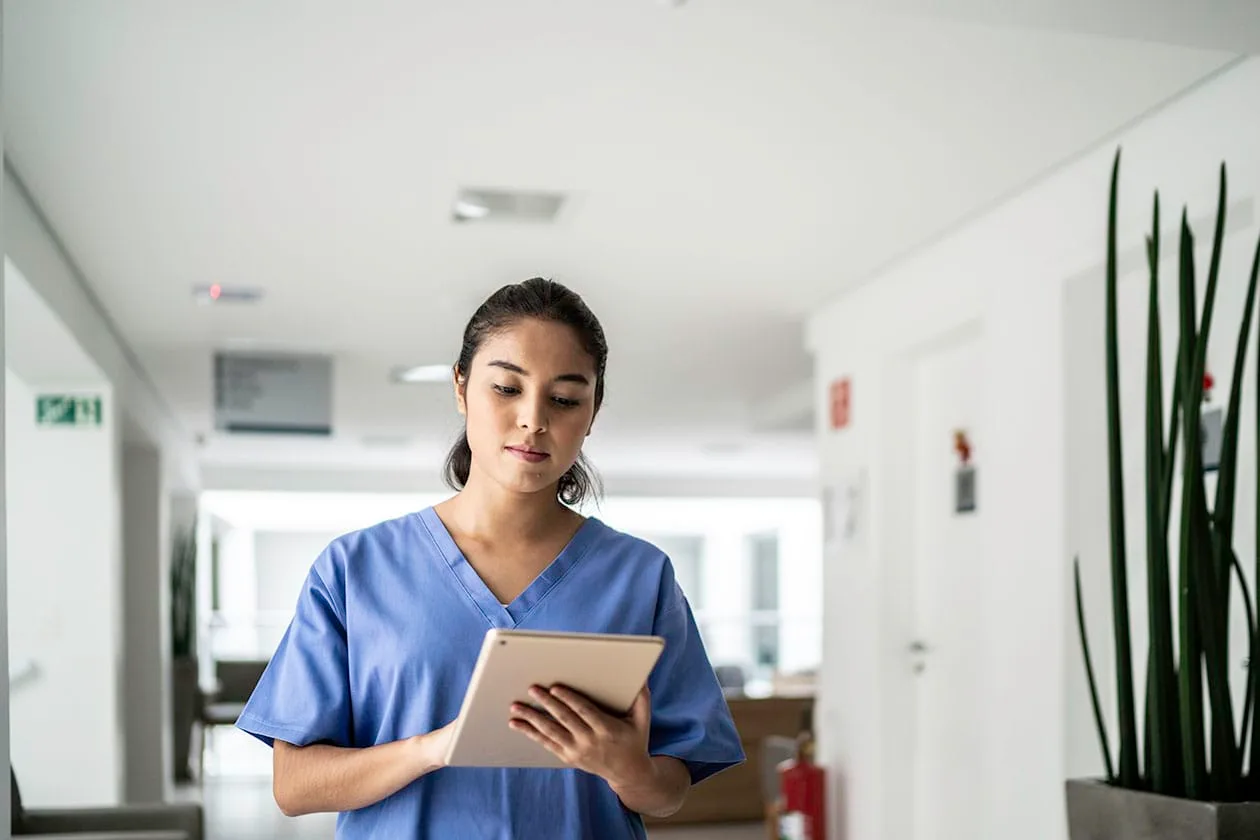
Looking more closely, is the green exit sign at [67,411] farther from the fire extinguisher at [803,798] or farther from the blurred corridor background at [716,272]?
the fire extinguisher at [803,798]

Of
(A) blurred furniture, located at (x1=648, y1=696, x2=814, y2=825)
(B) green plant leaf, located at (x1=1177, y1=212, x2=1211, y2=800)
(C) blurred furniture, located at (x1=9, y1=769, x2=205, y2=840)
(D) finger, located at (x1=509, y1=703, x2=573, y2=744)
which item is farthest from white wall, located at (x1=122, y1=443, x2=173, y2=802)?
(D) finger, located at (x1=509, y1=703, x2=573, y2=744)

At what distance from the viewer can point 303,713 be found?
1.48m

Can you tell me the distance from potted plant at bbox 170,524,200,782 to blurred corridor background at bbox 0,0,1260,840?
1.40m

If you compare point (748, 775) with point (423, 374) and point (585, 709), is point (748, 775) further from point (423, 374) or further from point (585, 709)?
point (585, 709)

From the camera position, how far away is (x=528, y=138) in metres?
3.86

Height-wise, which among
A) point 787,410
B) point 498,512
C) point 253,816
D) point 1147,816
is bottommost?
point 253,816

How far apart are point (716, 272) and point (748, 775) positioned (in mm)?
3247

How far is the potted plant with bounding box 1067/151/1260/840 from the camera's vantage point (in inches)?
96.3

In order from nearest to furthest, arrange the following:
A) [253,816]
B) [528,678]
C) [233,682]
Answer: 1. [528,678]
2. [253,816]
3. [233,682]

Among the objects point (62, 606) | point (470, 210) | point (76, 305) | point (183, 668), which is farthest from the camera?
point (183, 668)

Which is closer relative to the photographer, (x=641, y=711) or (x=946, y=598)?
(x=641, y=711)

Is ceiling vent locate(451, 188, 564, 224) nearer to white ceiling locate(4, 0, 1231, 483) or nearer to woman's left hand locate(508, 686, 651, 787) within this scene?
white ceiling locate(4, 0, 1231, 483)

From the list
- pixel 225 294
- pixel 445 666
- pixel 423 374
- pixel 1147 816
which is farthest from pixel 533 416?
pixel 423 374

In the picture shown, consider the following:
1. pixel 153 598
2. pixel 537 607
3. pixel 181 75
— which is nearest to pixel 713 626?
pixel 153 598
